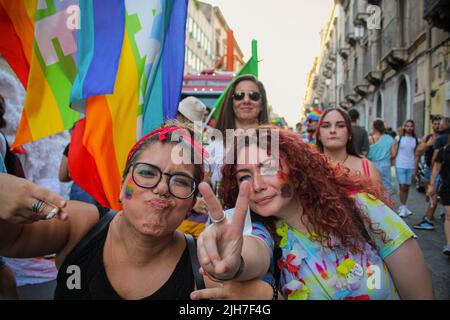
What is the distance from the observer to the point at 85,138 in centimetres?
213

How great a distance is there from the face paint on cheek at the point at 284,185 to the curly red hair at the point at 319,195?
4 centimetres

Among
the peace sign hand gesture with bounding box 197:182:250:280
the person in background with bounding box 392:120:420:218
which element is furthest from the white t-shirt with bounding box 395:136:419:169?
the peace sign hand gesture with bounding box 197:182:250:280

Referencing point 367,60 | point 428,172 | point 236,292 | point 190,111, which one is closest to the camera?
point 236,292

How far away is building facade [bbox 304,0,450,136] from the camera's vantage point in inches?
426

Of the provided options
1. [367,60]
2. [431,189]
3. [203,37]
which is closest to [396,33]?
[367,60]

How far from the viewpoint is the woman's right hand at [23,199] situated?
108 centimetres

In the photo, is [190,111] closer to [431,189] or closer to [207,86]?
[431,189]

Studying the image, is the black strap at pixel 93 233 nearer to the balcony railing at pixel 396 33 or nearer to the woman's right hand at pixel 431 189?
the woman's right hand at pixel 431 189

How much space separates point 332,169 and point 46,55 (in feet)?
5.60

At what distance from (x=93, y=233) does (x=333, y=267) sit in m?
1.00

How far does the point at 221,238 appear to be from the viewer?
Answer: 1.09 meters

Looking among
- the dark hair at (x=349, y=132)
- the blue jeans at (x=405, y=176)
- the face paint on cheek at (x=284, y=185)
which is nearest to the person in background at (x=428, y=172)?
the blue jeans at (x=405, y=176)

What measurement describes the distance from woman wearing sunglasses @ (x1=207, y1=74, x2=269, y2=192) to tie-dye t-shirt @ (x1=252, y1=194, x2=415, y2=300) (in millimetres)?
1576
